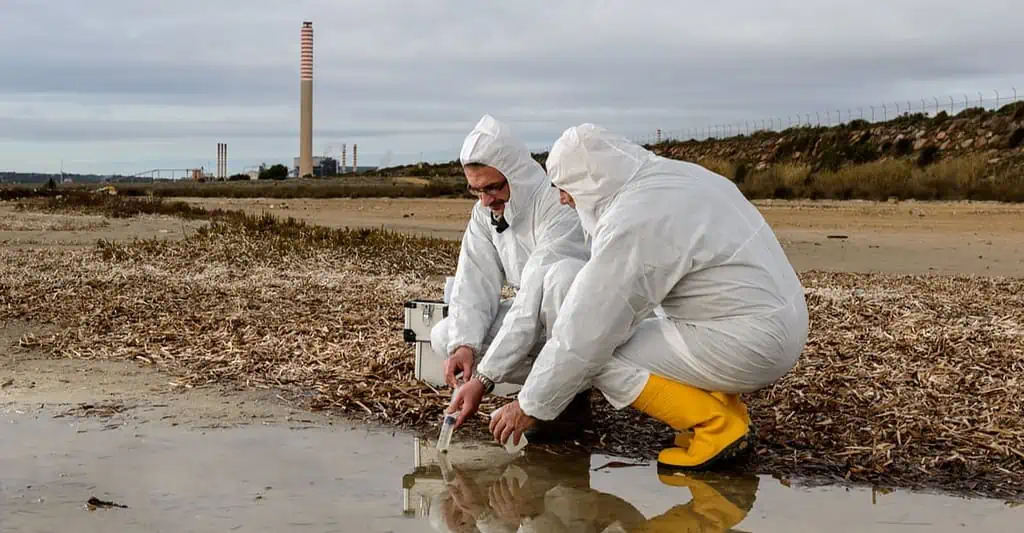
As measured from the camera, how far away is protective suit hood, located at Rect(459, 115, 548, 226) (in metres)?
5.12

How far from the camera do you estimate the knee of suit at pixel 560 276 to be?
4801 mm

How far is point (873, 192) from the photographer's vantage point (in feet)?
89.2

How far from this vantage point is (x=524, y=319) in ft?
15.9

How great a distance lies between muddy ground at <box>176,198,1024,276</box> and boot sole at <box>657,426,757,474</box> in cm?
900

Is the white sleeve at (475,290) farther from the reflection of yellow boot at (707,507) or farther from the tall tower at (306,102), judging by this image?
the tall tower at (306,102)

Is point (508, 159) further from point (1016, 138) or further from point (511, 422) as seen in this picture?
point (1016, 138)

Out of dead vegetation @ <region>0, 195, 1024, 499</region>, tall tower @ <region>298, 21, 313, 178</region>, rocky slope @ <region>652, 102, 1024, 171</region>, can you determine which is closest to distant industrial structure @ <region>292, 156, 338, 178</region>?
tall tower @ <region>298, 21, 313, 178</region>

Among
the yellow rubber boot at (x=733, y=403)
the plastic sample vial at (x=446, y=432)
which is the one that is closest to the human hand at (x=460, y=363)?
the plastic sample vial at (x=446, y=432)

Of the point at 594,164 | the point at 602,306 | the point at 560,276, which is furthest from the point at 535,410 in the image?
the point at 594,164

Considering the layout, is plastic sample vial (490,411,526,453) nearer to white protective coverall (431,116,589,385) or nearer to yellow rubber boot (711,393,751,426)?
white protective coverall (431,116,589,385)

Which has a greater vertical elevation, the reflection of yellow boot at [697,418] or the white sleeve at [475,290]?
the white sleeve at [475,290]

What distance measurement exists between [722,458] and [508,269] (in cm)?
136

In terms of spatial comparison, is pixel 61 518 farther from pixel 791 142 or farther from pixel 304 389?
pixel 791 142

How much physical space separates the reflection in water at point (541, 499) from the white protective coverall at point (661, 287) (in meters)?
0.31
